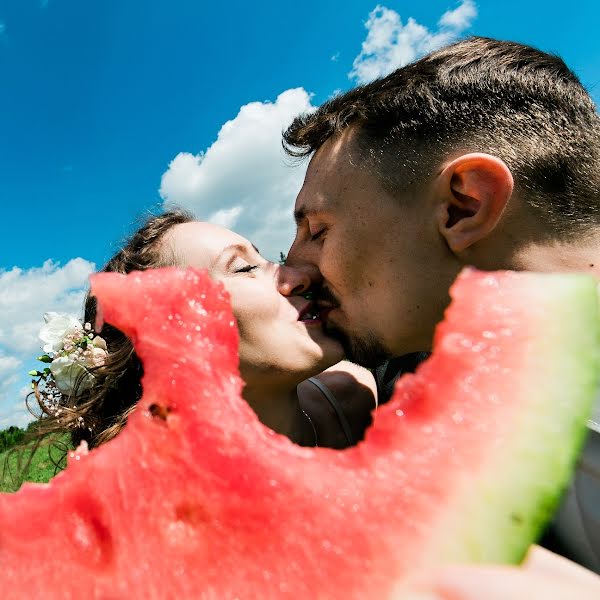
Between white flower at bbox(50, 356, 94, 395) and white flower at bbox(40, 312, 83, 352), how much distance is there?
113mm

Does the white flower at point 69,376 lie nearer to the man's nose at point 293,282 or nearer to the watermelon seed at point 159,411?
the man's nose at point 293,282

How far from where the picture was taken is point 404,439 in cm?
87

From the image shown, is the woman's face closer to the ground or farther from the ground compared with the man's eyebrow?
closer to the ground

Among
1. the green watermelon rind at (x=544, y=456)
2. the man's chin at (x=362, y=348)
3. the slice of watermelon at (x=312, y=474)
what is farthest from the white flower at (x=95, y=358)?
the green watermelon rind at (x=544, y=456)

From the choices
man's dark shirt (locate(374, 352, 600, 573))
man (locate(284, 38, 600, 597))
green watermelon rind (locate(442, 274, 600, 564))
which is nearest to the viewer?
green watermelon rind (locate(442, 274, 600, 564))

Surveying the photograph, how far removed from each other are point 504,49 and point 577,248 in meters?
0.96

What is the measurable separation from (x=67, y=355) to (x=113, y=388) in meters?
0.45

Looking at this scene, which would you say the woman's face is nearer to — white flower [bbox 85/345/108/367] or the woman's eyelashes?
the woman's eyelashes

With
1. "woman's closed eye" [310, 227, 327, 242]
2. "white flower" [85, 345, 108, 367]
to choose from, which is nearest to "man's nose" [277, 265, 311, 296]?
"woman's closed eye" [310, 227, 327, 242]

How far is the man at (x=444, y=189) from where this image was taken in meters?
1.92

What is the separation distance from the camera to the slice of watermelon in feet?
2.53

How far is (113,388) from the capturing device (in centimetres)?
314

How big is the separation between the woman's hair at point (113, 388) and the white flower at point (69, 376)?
50 mm

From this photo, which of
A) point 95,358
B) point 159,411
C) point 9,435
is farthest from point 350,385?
point 9,435
